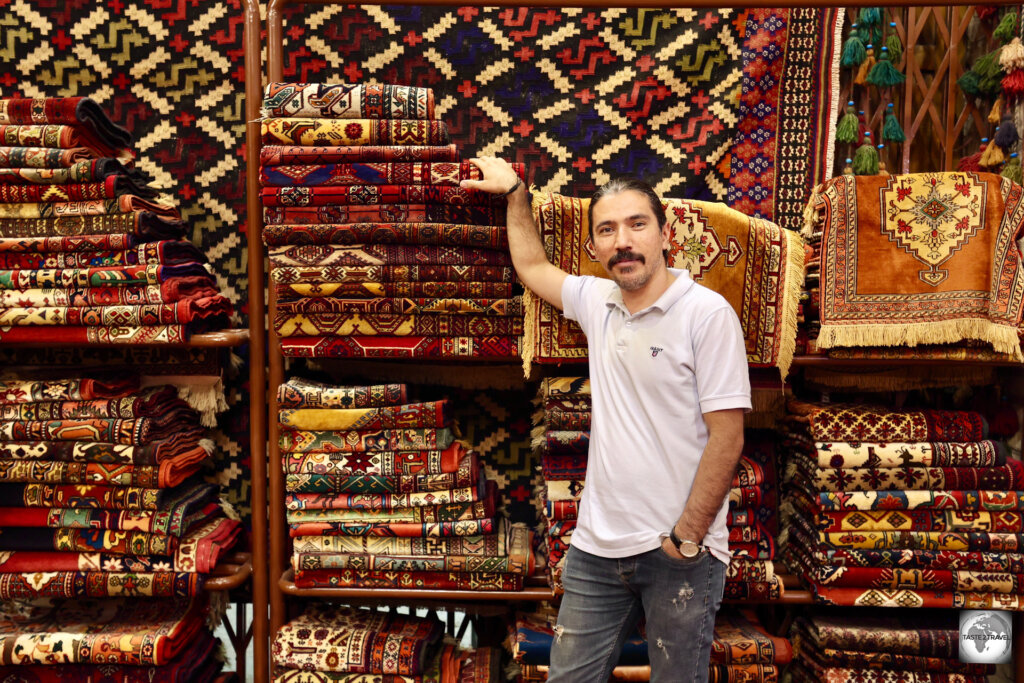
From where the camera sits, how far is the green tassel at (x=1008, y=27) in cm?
187

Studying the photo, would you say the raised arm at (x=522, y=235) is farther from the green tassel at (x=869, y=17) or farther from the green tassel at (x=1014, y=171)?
the green tassel at (x=1014, y=171)

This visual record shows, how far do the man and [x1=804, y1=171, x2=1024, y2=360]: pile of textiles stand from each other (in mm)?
511

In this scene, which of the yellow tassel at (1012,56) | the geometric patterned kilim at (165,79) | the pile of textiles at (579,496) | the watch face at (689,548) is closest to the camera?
the watch face at (689,548)

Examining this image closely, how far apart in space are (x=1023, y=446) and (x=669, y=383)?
1196mm

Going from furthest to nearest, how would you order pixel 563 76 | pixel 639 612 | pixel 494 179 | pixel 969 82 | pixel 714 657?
pixel 563 76, pixel 969 82, pixel 714 657, pixel 494 179, pixel 639 612

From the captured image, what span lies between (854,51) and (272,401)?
1.91m

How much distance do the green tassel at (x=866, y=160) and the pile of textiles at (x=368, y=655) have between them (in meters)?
1.75

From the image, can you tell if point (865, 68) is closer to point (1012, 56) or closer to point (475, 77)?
point (1012, 56)

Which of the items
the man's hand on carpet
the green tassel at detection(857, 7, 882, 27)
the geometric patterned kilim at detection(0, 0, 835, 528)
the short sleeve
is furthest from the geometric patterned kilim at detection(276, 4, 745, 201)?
the short sleeve

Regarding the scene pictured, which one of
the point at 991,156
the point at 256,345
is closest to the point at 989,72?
the point at 991,156

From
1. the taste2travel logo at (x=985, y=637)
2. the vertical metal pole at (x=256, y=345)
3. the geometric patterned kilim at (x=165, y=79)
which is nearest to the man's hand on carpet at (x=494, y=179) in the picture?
the vertical metal pole at (x=256, y=345)

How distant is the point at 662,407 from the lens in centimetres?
141

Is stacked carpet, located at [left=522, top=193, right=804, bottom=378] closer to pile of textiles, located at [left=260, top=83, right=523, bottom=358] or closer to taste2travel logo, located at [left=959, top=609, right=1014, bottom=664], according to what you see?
pile of textiles, located at [left=260, top=83, right=523, bottom=358]

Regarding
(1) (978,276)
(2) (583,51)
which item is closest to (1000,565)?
(1) (978,276)
